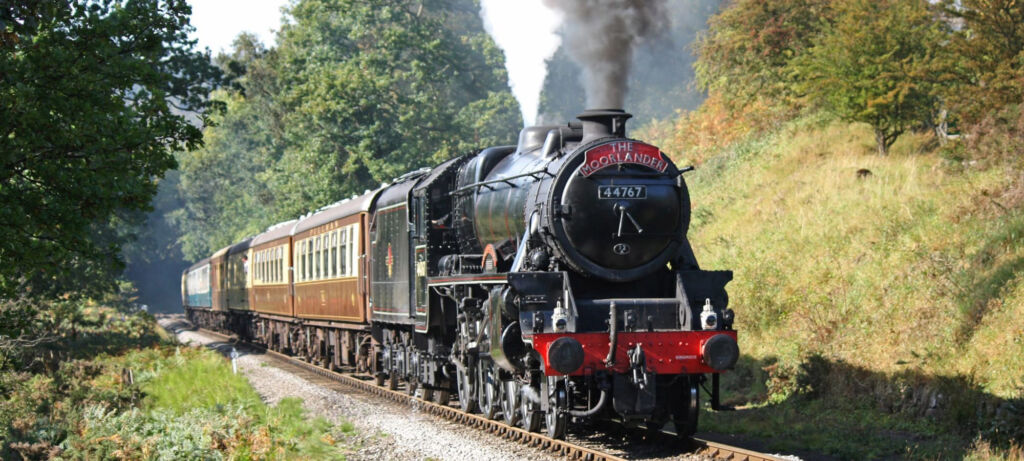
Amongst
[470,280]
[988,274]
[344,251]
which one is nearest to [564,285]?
[470,280]

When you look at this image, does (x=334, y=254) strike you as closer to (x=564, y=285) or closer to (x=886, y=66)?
(x=564, y=285)

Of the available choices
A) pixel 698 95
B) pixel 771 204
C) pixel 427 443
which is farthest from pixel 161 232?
pixel 427 443

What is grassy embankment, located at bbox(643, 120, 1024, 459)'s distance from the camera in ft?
33.2

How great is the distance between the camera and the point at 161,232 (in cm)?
9712

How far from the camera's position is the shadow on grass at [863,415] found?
9.20m

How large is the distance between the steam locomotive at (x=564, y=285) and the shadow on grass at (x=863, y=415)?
3.90ft

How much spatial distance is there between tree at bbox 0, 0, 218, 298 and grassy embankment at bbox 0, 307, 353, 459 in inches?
77.0

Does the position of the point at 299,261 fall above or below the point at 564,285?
above

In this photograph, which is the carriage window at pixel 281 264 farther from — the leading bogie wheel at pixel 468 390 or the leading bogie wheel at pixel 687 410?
the leading bogie wheel at pixel 687 410

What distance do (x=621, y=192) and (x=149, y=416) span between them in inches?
275

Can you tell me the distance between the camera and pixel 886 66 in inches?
734

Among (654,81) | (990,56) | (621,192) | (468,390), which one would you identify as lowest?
(468,390)

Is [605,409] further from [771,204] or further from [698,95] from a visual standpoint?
[698,95]

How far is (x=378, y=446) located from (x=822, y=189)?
11.7 m
